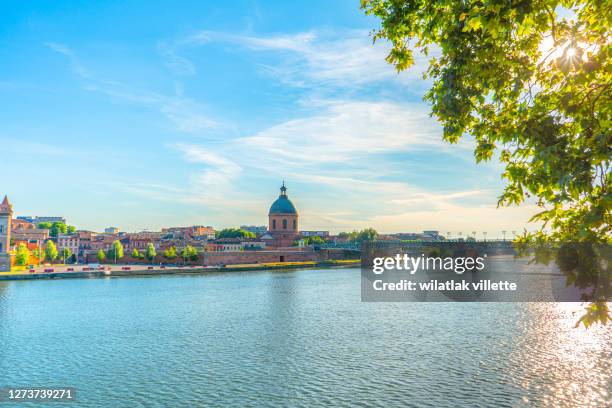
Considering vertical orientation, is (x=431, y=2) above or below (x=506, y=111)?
above

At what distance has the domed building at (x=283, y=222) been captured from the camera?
119188 mm

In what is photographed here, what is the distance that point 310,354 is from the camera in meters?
20.8

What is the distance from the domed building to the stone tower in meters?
59.4

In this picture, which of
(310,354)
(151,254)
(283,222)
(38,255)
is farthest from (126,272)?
(283,222)

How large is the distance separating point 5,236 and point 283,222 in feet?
212

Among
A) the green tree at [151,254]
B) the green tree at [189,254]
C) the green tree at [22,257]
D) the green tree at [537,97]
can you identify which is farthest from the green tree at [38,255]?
the green tree at [537,97]

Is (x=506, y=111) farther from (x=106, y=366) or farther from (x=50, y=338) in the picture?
(x=50, y=338)

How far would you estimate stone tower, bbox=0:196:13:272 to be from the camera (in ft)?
214

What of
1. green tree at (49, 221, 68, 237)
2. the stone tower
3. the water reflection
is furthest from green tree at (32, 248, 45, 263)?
the water reflection

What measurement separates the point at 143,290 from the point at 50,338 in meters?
24.6

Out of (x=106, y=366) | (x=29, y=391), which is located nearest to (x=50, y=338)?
(x=106, y=366)

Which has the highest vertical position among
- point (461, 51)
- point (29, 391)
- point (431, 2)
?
point (431, 2)

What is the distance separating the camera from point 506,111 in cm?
693

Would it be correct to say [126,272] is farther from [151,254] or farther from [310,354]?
[310,354]
